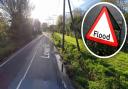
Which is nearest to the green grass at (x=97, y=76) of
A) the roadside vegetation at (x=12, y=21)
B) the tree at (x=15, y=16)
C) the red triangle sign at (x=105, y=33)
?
the red triangle sign at (x=105, y=33)

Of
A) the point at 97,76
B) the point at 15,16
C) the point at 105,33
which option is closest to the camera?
the point at 105,33

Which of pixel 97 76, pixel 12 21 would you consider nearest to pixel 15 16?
pixel 12 21

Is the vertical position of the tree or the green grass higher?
the tree

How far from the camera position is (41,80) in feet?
53.7

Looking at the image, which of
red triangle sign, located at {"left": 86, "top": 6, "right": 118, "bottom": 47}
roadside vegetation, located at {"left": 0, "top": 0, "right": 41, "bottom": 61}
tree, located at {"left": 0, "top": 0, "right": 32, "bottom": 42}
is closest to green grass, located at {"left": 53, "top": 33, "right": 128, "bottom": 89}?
red triangle sign, located at {"left": 86, "top": 6, "right": 118, "bottom": 47}

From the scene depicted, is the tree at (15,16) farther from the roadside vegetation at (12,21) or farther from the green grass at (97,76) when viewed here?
the green grass at (97,76)

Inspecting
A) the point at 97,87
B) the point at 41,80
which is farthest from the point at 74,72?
the point at 97,87

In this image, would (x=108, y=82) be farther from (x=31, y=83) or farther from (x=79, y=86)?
(x=31, y=83)

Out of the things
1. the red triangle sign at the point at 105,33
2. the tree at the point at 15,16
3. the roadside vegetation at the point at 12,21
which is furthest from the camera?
the tree at the point at 15,16

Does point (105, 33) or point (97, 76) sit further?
point (97, 76)

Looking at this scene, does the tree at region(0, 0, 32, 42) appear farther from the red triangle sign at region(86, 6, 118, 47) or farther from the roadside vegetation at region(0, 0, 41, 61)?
the red triangle sign at region(86, 6, 118, 47)

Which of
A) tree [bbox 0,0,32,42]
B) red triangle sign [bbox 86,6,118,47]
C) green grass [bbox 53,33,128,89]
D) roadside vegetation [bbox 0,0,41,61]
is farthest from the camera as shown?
tree [bbox 0,0,32,42]

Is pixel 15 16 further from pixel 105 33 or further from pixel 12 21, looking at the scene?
pixel 105 33

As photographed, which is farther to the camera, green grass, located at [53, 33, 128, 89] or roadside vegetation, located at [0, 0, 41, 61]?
roadside vegetation, located at [0, 0, 41, 61]
